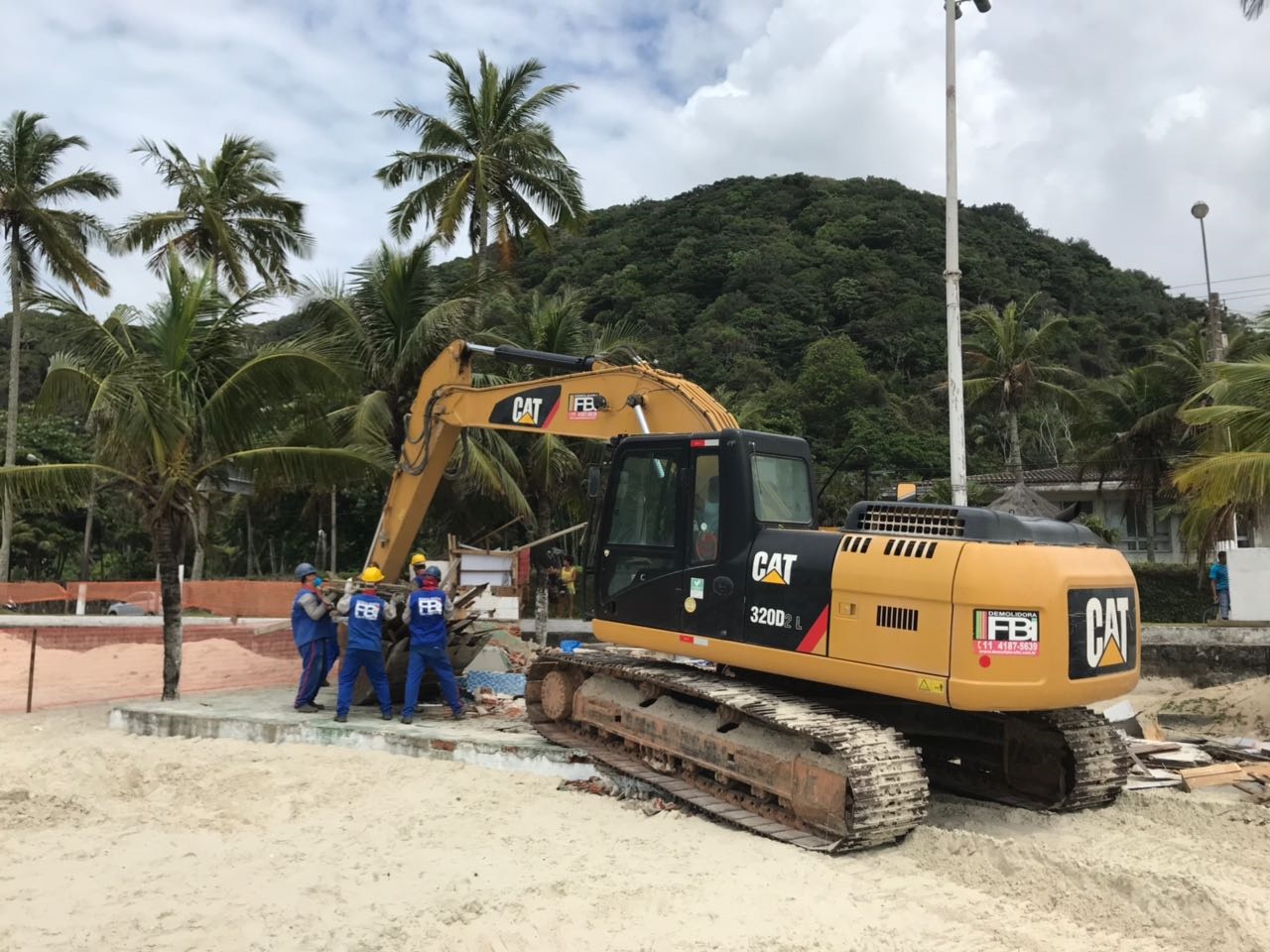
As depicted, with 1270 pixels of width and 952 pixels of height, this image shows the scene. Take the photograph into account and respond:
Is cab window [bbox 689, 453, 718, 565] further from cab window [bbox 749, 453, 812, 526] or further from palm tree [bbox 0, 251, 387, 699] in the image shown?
palm tree [bbox 0, 251, 387, 699]

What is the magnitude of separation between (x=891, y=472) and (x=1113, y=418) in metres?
8.36

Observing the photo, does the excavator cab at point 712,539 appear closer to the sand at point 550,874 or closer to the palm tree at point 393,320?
the sand at point 550,874

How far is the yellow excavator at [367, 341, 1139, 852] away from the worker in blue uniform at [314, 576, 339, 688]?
8.65ft

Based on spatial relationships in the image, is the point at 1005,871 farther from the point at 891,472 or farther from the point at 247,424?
the point at 891,472

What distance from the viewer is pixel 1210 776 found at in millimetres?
8133

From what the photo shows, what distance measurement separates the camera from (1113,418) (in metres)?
33.6

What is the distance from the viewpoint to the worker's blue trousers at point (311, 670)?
1024 centimetres

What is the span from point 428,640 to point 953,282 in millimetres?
9370

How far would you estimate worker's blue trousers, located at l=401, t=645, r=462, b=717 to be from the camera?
9.60 metres

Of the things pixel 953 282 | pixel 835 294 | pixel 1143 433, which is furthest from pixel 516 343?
pixel 835 294

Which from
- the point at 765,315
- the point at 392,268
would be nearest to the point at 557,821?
the point at 392,268

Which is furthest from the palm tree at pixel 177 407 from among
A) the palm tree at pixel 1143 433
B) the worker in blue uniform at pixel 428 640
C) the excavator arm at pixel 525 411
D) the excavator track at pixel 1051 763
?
the palm tree at pixel 1143 433

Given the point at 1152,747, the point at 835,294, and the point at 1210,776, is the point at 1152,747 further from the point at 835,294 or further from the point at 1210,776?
the point at 835,294

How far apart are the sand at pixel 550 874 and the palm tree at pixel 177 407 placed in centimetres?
396
